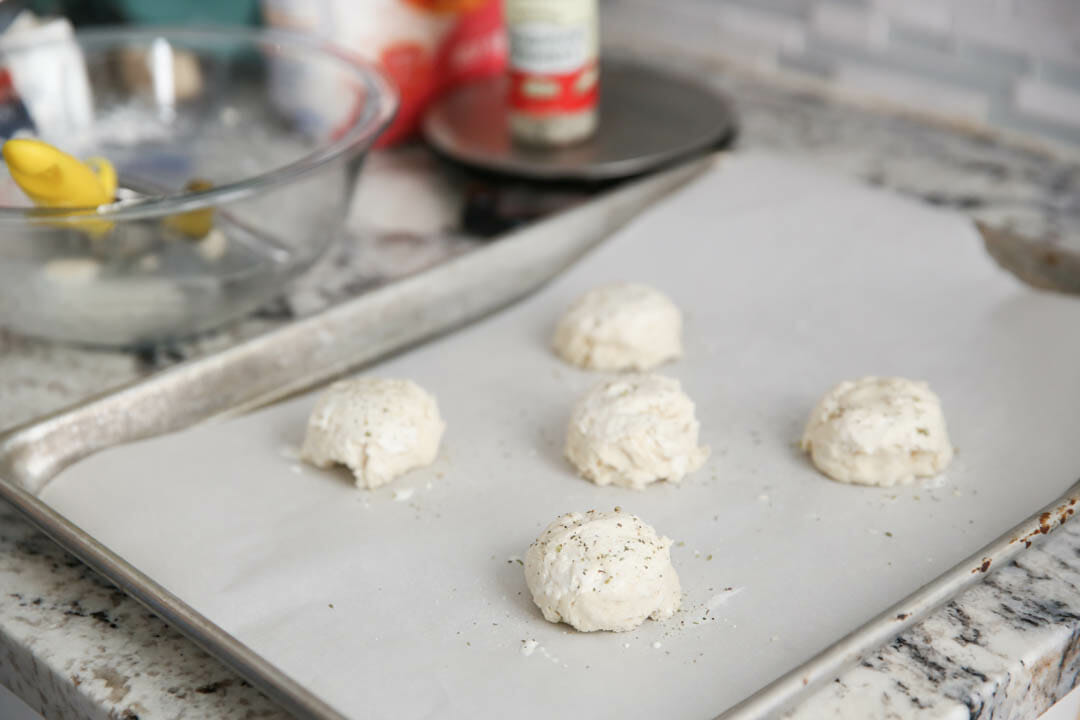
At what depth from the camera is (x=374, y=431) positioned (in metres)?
0.96

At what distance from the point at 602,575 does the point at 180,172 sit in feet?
2.85

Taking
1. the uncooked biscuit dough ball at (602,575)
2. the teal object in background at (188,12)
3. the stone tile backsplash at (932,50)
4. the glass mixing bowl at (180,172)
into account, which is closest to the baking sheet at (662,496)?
the uncooked biscuit dough ball at (602,575)

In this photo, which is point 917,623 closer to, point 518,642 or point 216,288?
point 518,642

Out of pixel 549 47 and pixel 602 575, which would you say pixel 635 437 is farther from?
pixel 549 47

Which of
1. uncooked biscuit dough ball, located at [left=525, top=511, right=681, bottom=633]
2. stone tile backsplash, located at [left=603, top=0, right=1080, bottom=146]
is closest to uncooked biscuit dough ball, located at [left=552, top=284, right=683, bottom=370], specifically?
uncooked biscuit dough ball, located at [left=525, top=511, right=681, bottom=633]

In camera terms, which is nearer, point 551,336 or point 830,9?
point 551,336

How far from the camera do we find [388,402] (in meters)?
0.99

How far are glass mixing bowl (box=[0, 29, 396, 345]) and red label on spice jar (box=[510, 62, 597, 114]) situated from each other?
8.0 inches

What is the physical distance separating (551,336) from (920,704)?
1.85 ft

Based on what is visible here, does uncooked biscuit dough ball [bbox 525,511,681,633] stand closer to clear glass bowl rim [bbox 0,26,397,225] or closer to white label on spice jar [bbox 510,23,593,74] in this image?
clear glass bowl rim [bbox 0,26,397,225]

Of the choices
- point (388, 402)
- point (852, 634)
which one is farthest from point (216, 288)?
point (852, 634)

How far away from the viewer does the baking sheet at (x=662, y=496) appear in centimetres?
79

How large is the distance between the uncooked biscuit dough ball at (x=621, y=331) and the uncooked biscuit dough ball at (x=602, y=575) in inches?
11.2

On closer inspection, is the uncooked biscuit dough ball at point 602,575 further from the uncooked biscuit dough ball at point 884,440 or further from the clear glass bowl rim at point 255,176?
the clear glass bowl rim at point 255,176
